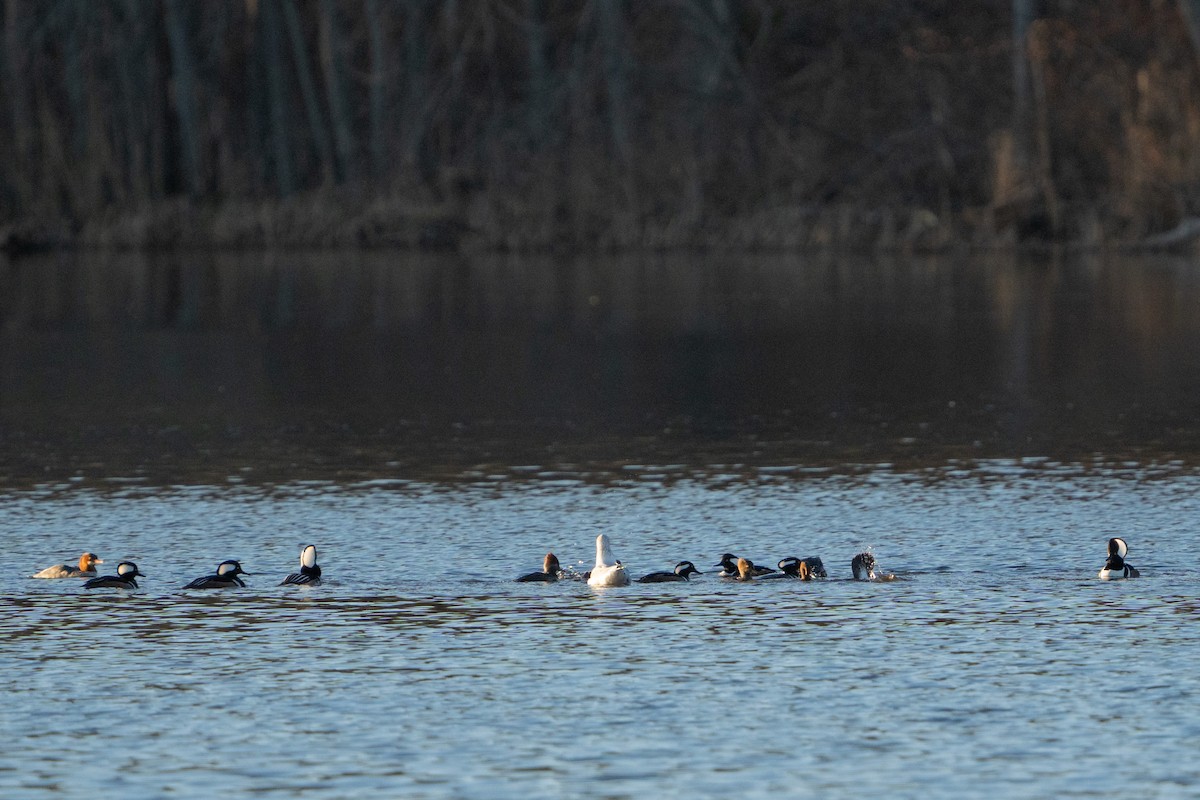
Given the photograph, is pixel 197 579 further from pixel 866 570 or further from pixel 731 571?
pixel 866 570

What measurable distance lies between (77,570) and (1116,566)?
5064mm

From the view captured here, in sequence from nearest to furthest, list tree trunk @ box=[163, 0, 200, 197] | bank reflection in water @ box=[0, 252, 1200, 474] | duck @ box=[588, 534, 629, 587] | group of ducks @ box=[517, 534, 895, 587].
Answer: duck @ box=[588, 534, 629, 587], group of ducks @ box=[517, 534, 895, 587], bank reflection in water @ box=[0, 252, 1200, 474], tree trunk @ box=[163, 0, 200, 197]

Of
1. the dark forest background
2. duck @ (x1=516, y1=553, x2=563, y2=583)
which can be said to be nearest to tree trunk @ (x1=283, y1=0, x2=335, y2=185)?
the dark forest background

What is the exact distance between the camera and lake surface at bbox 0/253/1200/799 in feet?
27.3

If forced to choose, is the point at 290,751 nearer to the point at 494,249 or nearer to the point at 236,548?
the point at 236,548

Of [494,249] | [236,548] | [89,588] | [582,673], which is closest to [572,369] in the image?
[236,548]

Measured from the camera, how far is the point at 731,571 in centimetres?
1139

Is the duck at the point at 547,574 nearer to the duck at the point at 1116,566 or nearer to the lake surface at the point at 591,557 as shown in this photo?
the lake surface at the point at 591,557

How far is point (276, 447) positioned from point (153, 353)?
815 cm

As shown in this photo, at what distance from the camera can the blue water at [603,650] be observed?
26.6ft

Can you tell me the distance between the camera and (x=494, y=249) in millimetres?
46844

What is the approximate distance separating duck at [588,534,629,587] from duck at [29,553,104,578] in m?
2.42

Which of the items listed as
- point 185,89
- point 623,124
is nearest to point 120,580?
point 623,124

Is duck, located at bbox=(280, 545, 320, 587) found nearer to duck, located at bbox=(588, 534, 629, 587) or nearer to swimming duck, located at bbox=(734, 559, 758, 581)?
duck, located at bbox=(588, 534, 629, 587)
